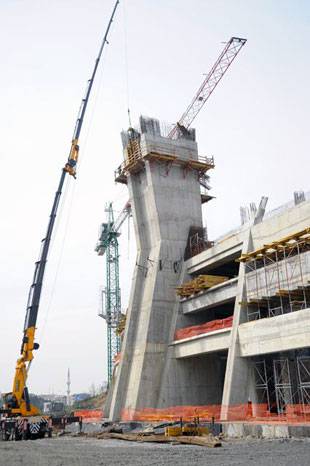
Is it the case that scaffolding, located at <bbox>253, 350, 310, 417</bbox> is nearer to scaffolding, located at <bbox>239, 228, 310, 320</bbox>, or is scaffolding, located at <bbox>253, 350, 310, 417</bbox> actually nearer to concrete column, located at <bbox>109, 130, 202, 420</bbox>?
scaffolding, located at <bbox>239, 228, 310, 320</bbox>

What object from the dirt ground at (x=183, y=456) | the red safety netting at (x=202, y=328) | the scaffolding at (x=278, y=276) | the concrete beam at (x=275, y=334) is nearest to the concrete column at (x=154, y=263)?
the red safety netting at (x=202, y=328)

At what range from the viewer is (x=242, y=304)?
3362cm

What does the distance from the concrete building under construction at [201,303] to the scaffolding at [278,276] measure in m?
0.07

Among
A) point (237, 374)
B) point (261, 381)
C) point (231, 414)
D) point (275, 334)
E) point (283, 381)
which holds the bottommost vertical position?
point (231, 414)

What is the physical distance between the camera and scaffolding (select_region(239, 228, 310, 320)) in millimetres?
29562

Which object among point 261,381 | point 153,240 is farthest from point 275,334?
point 153,240

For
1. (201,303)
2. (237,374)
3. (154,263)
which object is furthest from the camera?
(154,263)

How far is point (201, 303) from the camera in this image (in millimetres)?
40531

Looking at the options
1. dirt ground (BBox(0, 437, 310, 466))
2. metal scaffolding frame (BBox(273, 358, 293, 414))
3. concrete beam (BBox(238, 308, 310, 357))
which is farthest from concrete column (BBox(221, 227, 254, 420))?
dirt ground (BBox(0, 437, 310, 466))

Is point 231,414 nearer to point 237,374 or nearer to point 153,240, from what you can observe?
point 237,374

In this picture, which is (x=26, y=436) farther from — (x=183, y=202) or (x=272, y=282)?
(x=183, y=202)

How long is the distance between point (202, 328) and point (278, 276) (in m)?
9.64

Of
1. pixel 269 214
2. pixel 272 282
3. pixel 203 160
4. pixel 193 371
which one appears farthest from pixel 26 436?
pixel 203 160

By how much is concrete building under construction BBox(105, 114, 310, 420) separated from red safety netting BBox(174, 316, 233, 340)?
0.11 meters
